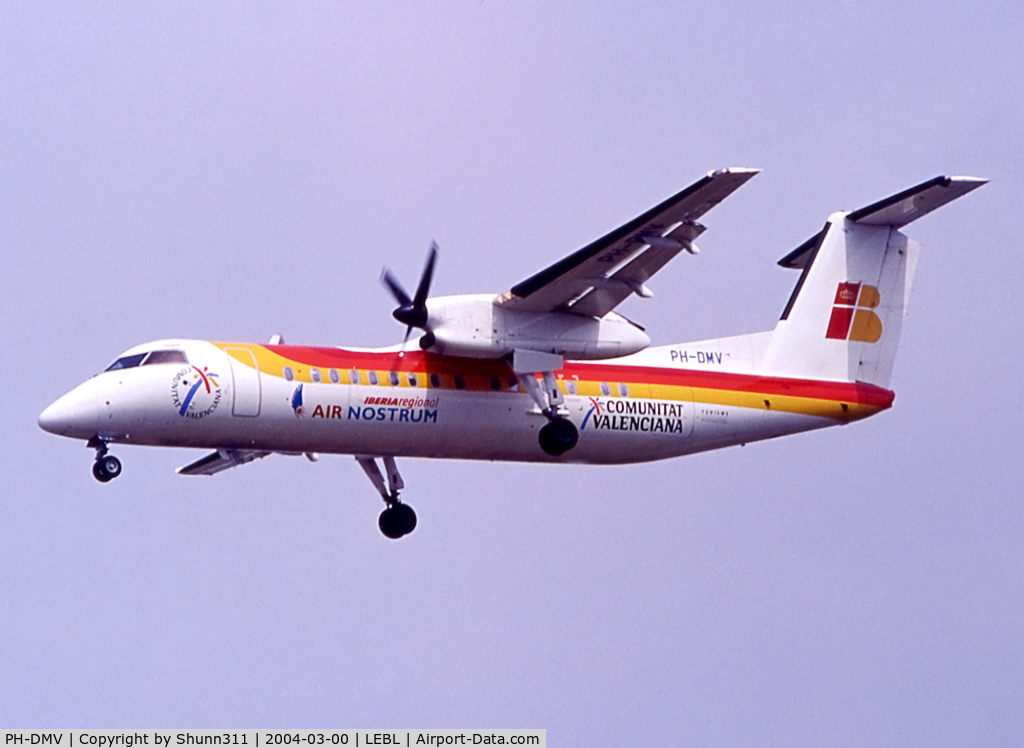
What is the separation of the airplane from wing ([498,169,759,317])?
0.09 ft

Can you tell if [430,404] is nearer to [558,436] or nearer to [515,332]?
[515,332]

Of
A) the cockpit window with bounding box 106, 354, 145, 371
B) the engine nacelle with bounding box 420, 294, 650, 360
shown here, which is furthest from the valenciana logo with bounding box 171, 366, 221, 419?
the engine nacelle with bounding box 420, 294, 650, 360

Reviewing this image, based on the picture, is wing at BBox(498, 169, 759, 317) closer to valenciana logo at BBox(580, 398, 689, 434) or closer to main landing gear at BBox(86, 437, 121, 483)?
valenciana logo at BBox(580, 398, 689, 434)

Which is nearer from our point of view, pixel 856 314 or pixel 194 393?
pixel 194 393

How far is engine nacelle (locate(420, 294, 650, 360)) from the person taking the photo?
1944 centimetres

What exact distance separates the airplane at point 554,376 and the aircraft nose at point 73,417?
20mm

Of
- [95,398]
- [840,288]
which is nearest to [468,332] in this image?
[95,398]

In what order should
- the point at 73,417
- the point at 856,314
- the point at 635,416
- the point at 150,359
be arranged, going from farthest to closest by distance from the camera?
the point at 856,314, the point at 635,416, the point at 150,359, the point at 73,417

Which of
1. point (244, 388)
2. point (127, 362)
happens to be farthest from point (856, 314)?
point (127, 362)

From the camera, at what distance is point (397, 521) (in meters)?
21.6

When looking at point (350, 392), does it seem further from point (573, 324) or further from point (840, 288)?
point (840, 288)

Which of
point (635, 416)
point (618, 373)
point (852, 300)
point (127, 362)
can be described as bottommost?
point (127, 362)

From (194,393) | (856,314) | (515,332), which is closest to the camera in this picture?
(194,393)

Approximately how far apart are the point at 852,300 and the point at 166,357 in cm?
948
